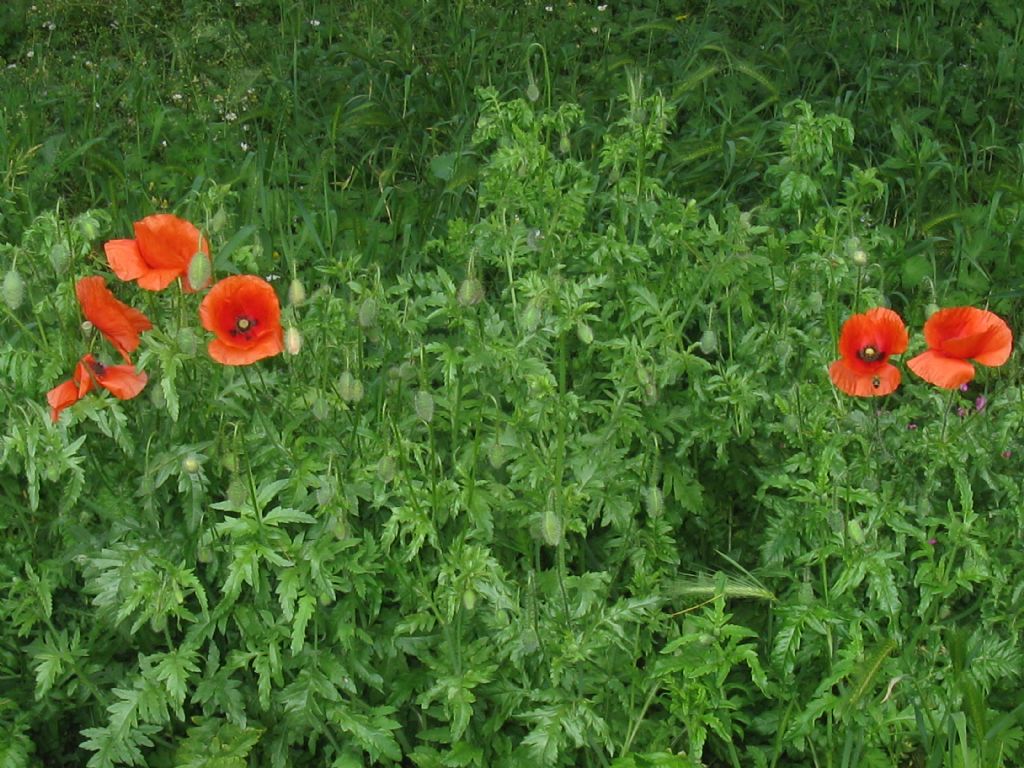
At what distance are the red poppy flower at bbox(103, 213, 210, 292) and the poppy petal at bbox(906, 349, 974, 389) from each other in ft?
4.25

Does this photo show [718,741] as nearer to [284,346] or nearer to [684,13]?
[284,346]

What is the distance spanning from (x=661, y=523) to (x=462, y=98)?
96.0 inches

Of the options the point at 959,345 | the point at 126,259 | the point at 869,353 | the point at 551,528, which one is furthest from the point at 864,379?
the point at 126,259

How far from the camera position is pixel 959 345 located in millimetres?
2539

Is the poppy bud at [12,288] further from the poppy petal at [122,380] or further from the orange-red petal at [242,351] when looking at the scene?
the orange-red petal at [242,351]

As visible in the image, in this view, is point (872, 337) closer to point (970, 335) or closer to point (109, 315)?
point (970, 335)

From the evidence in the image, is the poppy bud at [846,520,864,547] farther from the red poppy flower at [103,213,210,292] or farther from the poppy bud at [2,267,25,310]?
the poppy bud at [2,267,25,310]

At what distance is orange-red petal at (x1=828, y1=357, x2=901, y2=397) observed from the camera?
2.57 m

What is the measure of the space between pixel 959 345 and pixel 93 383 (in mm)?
1563

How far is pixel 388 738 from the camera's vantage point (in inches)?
100

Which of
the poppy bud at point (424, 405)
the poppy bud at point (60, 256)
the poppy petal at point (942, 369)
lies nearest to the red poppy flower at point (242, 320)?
the poppy bud at point (424, 405)

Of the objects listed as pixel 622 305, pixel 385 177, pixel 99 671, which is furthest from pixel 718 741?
pixel 385 177

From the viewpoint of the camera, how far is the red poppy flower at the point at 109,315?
250 centimetres

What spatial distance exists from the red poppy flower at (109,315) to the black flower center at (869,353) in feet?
4.30
